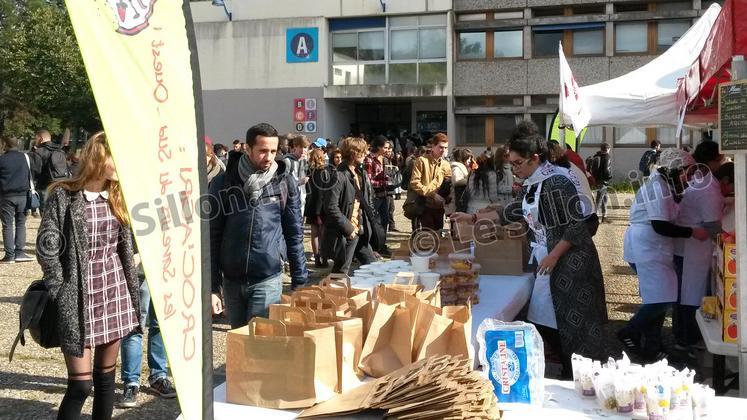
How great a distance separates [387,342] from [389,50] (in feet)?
83.5

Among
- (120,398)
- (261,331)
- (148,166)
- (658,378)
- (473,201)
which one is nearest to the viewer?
(148,166)

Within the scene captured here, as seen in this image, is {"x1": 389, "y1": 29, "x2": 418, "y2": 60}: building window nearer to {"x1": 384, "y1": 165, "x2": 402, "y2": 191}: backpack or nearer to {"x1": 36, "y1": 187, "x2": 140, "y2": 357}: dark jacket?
{"x1": 384, "y1": 165, "x2": 402, "y2": 191}: backpack

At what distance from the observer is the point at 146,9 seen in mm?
1479

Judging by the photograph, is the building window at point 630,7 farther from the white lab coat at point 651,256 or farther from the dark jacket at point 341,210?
the white lab coat at point 651,256

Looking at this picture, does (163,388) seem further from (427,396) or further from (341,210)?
(341,210)

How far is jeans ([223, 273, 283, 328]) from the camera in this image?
3773mm

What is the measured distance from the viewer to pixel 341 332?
263cm

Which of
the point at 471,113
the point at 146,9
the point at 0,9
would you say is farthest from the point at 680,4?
the point at 0,9

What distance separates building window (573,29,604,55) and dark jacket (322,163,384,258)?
65.1ft

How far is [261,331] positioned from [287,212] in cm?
139

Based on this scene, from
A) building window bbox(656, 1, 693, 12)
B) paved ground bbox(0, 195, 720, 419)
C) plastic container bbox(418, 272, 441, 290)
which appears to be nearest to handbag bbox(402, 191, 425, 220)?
paved ground bbox(0, 195, 720, 419)

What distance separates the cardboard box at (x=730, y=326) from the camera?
369 cm

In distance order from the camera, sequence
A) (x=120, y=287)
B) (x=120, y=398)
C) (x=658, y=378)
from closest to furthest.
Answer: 1. (x=658, y=378)
2. (x=120, y=287)
3. (x=120, y=398)

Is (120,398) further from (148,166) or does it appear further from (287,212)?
(148,166)
